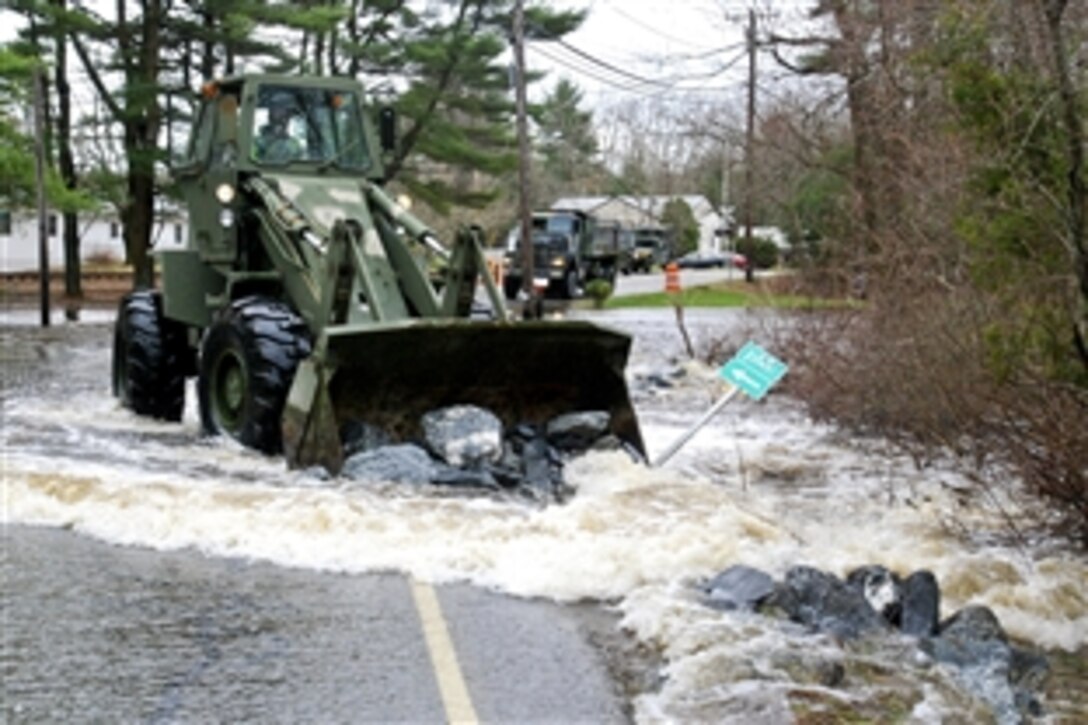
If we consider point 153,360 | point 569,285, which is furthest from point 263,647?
point 569,285

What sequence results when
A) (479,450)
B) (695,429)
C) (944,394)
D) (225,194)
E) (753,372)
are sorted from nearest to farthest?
(944,394)
(753,372)
(479,450)
(695,429)
(225,194)

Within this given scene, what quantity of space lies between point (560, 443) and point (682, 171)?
102m

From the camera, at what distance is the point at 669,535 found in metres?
8.95

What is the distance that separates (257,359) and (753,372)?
383 centimetres

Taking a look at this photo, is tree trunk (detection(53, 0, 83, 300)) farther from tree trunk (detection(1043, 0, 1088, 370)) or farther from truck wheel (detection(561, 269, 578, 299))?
tree trunk (detection(1043, 0, 1088, 370))

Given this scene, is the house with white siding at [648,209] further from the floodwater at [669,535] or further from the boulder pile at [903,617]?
the boulder pile at [903,617]

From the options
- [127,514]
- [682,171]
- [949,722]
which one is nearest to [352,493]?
[127,514]

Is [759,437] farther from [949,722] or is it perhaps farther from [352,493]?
[949,722]

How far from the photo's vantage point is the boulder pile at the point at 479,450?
1081 cm

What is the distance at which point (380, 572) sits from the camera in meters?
8.38

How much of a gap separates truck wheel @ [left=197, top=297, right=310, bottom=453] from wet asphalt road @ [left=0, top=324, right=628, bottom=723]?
9.66 feet

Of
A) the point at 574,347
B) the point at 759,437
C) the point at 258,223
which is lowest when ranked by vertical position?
the point at 759,437

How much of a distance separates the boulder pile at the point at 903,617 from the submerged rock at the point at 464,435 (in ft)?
11.4

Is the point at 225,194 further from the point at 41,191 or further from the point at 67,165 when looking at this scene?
the point at 67,165
